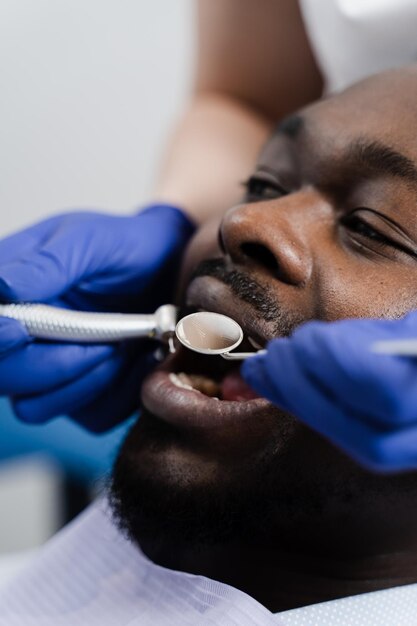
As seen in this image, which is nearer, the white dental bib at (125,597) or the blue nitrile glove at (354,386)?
the blue nitrile glove at (354,386)

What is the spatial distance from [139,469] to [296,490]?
0.57 ft

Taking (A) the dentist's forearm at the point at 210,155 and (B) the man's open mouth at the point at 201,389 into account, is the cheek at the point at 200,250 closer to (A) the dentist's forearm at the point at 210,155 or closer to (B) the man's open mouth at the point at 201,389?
(B) the man's open mouth at the point at 201,389

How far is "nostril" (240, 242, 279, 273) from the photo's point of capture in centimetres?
88

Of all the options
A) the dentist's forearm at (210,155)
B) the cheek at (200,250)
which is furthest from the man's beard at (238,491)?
the dentist's forearm at (210,155)

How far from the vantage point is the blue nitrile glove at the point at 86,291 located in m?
0.98

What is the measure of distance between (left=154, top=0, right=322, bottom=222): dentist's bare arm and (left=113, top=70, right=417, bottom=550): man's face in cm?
41

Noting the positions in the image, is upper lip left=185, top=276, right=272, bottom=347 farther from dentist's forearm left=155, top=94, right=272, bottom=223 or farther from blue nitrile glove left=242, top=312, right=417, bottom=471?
dentist's forearm left=155, top=94, right=272, bottom=223

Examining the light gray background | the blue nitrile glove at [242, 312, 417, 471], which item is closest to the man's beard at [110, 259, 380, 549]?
the blue nitrile glove at [242, 312, 417, 471]

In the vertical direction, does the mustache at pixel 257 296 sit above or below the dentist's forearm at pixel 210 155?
above

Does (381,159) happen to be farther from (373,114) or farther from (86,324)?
(86,324)

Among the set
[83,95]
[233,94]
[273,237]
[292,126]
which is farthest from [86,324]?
[83,95]

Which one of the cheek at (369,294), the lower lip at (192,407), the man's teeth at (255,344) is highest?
the cheek at (369,294)

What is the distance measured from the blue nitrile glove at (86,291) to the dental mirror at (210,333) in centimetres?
20

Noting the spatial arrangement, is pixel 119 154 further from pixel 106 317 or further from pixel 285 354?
pixel 285 354
